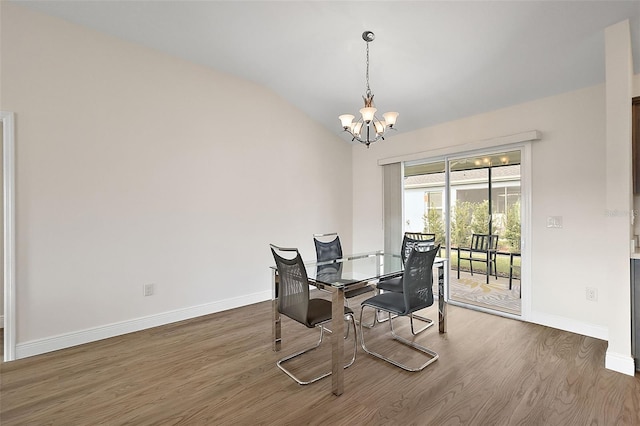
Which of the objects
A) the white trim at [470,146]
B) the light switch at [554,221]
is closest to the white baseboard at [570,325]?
the light switch at [554,221]

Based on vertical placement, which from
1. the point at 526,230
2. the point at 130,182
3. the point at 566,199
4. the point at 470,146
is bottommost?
the point at 526,230

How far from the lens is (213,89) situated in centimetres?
381

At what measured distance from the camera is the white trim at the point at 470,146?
3.36m

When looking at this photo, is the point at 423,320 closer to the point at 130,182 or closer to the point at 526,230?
the point at 526,230

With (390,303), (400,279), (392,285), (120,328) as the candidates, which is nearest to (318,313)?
(390,303)

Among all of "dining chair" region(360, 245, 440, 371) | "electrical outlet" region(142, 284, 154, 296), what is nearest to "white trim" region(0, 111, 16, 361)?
"electrical outlet" region(142, 284, 154, 296)

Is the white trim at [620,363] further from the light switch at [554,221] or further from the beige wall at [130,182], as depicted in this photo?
the beige wall at [130,182]

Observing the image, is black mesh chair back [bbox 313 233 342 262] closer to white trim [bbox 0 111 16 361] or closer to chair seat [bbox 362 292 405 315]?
chair seat [bbox 362 292 405 315]

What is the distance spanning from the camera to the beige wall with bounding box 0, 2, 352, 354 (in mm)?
2684

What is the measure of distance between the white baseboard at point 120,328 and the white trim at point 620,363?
377 cm

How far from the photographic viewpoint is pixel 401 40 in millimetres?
2896

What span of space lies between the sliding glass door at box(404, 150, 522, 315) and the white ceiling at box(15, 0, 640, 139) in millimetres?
789

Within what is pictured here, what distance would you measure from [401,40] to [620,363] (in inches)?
133

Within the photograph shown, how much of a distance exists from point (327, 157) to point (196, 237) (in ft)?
8.52
